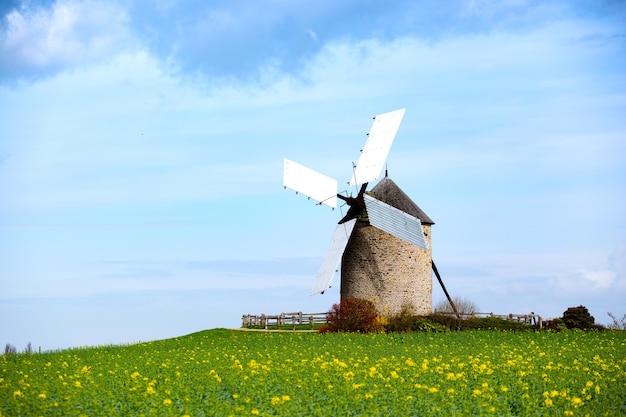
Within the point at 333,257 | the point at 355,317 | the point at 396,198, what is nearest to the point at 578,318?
the point at 396,198

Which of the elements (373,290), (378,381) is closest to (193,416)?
(378,381)

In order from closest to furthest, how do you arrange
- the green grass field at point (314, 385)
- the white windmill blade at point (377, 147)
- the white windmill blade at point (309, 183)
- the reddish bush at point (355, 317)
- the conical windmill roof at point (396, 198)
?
the green grass field at point (314, 385), the reddish bush at point (355, 317), the white windmill blade at point (309, 183), the white windmill blade at point (377, 147), the conical windmill roof at point (396, 198)

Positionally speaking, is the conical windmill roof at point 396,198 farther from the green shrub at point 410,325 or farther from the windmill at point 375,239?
the green shrub at point 410,325

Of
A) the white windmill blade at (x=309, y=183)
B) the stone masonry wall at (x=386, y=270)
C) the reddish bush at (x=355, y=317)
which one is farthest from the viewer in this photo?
the stone masonry wall at (x=386, y=270)

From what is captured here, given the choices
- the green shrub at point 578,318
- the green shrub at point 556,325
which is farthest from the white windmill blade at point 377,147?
the green shrub at point 578,318

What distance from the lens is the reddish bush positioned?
36.1 m

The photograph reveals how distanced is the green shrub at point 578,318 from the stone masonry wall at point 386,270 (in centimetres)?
797

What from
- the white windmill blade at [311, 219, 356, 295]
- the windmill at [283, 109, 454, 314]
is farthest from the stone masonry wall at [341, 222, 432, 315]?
the white windmill blade at [311, 219, 356, 295]

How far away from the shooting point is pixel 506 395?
47.7ft

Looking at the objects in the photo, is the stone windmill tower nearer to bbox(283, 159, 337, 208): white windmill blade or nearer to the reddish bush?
the reddish bush

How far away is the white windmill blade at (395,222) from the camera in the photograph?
121 ft

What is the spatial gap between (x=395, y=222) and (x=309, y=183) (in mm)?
5009

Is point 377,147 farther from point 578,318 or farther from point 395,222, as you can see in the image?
point 578,318

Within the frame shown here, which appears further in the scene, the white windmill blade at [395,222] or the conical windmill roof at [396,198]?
the conical windmill roof at [396,198]
